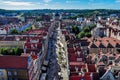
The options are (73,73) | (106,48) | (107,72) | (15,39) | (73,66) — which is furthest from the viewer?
(15,39)

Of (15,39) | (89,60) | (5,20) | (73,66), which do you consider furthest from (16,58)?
(5,20)

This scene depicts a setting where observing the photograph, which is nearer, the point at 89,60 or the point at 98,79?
the point at 98,79

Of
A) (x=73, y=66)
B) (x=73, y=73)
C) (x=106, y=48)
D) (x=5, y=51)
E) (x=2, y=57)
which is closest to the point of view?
(x=73, y=73)

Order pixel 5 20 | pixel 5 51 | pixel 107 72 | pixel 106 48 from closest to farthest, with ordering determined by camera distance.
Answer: pixel 107 72
pixel 5 51
pixel 106 48
pixel 5 20

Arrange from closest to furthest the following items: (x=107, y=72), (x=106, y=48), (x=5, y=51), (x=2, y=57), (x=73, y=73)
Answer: (x=107, y=72), (x=73, y=73), (x=2, y=57), (x=5, y=51), (x=106, y=48)

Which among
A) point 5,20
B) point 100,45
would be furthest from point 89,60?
point 5,20

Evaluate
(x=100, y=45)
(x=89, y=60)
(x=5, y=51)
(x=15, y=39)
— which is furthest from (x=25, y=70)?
(x=15, y=39)

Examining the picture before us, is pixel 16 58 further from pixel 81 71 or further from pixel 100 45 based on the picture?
pixel 100 45

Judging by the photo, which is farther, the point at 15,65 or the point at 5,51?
the point at 5,51

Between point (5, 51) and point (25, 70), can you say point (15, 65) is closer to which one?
point (25, 70)
